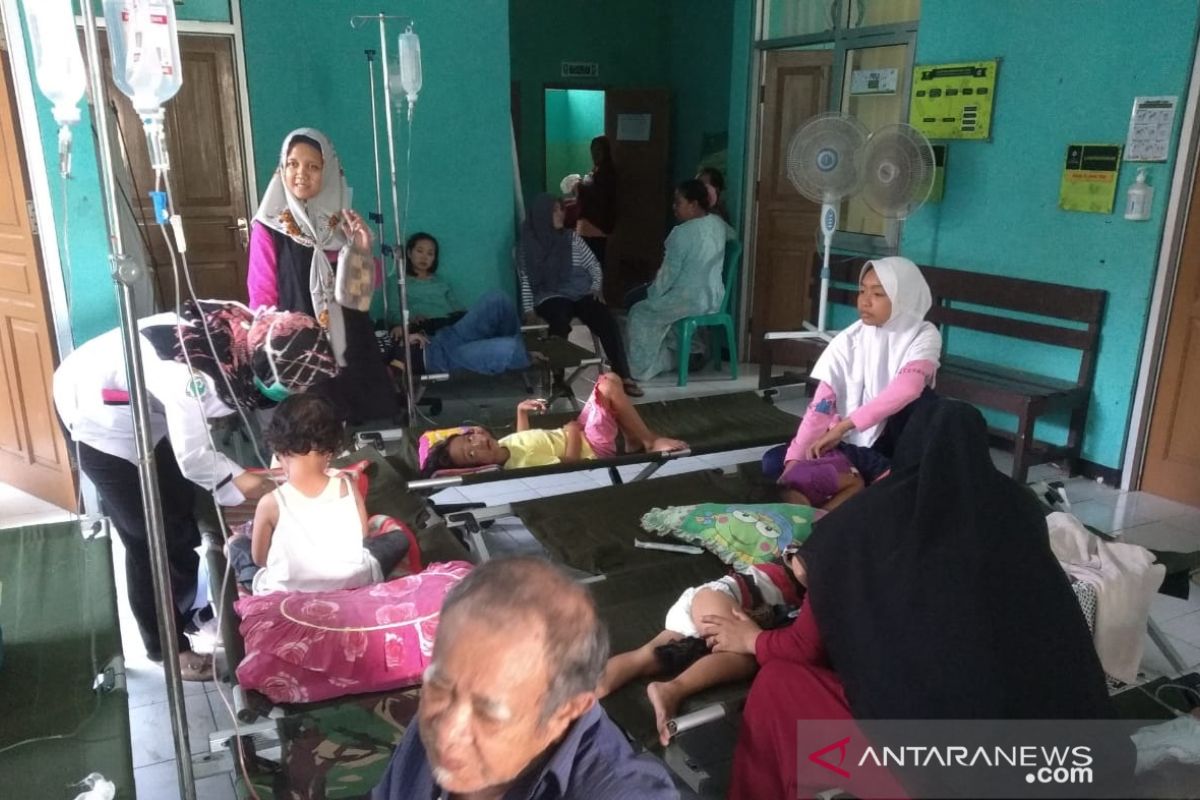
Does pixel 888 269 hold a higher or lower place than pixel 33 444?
higher

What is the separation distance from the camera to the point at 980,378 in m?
4.20

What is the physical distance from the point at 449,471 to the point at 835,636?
1838mm

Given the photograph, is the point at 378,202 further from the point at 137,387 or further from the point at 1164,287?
the point at 1164,287

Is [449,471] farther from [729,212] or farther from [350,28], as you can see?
[729,212]

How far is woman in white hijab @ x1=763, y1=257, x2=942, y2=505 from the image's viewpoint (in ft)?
10.2

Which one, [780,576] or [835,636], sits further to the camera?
[780,576]

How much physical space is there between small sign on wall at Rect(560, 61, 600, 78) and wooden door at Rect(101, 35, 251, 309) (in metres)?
3.74

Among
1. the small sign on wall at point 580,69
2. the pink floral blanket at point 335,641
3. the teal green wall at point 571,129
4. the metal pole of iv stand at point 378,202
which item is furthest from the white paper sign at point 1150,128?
the teal green wall at point 571,129

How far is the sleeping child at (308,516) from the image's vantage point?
80.7 inches

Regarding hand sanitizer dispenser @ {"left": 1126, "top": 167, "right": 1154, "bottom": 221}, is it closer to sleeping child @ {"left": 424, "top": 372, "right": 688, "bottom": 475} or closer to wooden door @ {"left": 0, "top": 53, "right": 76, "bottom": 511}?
sleeping child @ {"left": 424, "top": 372, "right": 688, "bottom": 475}

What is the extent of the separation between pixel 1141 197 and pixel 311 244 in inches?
129

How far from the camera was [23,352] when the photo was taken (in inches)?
135

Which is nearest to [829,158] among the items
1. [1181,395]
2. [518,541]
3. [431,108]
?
[1181,395]

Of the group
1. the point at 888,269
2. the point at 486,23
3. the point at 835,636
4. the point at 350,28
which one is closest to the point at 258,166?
the point at 350,28
